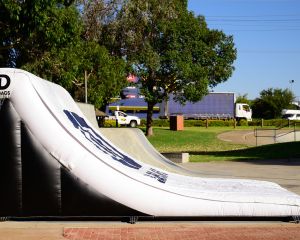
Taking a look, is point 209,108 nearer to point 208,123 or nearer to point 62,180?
point 208,123

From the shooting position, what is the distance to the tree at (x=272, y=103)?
3312 inches

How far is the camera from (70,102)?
8.87 meters

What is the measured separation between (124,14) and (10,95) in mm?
26059

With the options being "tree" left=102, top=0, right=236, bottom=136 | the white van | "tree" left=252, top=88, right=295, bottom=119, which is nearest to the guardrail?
"tree" left=102, top=0, right=236, bottom=136

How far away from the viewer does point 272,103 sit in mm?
84250

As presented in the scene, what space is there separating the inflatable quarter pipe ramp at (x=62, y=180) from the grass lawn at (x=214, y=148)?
12.9m

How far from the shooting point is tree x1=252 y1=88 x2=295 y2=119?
3312 inches

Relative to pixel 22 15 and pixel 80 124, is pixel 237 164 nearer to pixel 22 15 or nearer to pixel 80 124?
pixel 22 15

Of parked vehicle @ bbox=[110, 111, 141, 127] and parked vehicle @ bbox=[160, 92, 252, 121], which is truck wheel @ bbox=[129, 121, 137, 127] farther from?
parked vehicle @ bbox=[160, 92, 252, 121]

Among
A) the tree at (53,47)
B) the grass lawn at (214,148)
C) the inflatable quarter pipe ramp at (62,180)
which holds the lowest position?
the grass lawn at (214,148)

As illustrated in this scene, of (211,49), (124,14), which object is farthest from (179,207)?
(211,49)

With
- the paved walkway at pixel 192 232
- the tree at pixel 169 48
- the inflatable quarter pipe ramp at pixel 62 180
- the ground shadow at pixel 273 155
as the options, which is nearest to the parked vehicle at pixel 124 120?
the tree at pixel 169 48

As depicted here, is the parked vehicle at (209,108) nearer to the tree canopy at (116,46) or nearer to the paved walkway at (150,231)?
the tree canopy at (116,46)

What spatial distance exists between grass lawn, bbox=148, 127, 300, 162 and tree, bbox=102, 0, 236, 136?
348 centimetres
